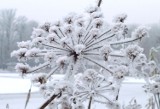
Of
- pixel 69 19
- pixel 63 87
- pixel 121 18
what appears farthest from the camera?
pixel 69 19

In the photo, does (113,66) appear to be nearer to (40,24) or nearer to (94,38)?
(94,38)

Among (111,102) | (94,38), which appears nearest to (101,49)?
(94,38)

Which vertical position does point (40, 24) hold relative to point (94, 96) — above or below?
above

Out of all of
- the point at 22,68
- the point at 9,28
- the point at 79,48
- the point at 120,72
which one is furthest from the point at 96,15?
the point at 9,28

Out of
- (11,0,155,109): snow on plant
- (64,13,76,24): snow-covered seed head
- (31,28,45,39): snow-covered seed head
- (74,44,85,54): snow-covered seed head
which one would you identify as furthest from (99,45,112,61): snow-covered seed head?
(31,28,45,39): snow-covered seed head

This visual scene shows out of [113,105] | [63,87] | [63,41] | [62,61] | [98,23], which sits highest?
[98,23]

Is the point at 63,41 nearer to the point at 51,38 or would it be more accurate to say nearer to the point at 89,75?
the point at 51,38

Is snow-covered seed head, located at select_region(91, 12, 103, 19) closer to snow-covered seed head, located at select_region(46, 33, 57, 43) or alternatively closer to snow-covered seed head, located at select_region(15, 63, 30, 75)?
snow-covered seed head, located at select_region(46, 33, 57, 43)

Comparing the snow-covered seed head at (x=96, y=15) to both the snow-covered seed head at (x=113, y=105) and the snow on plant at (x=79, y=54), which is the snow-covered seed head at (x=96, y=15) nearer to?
the snow on plant at (x=79, y=54)
